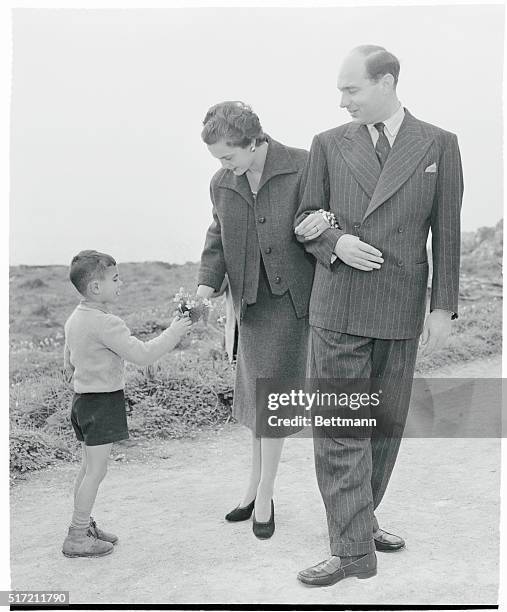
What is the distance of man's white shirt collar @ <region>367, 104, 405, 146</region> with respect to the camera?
10.9 ft

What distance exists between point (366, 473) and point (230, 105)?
137 cm

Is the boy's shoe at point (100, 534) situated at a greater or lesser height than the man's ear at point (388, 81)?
lesser

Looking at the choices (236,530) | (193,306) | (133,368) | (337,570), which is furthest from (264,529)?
(133,368)

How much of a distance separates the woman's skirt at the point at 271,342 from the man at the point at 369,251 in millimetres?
286

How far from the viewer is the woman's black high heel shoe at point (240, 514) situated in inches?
151

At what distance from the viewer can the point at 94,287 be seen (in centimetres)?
340

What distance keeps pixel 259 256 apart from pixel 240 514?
3.36ft

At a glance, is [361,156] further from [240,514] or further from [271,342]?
[240,514]

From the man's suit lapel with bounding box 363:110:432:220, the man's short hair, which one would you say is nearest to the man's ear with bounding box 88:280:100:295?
the man's suit lapel with bounding box 363:110:432:220

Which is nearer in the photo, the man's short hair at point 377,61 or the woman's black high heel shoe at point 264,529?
the man's short hair at point 377,61

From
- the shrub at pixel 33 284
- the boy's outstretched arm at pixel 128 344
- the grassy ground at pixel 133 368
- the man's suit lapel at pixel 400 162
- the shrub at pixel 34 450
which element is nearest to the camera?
the man's suit lapel at pixel 400 162

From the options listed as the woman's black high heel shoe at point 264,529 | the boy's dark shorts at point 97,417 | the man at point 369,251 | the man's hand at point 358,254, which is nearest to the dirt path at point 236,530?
the woman's black high heel shoe at point 264,529

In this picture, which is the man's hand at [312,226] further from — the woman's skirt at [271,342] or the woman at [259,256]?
the woman's skirt at [271,342]

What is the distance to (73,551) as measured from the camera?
3.49 meters
